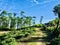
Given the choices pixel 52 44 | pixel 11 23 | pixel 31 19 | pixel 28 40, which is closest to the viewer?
pixel 52 44

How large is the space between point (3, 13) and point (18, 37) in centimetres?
2856

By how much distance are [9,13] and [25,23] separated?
20.3 ft

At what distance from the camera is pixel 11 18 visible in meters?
58.5

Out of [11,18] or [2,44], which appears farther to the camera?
[11,18]

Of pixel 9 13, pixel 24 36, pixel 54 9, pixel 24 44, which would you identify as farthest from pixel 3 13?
pixel 24 44

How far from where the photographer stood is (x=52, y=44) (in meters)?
23.9

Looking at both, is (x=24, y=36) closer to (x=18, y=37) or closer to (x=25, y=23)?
(x=18, y=37)

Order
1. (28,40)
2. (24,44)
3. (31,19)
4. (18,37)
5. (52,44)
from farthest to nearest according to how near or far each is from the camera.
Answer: (31,19)
(18,37)
(28,40)
(24,44)
(52,44)

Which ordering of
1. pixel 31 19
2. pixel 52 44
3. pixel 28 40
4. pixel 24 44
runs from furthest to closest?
1. pixel 31 19
2. pixel 28 40
3. pixel 24 44
4. pixel 52 44

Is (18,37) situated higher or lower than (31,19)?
lower

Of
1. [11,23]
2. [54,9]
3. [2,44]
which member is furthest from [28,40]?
[54,9]

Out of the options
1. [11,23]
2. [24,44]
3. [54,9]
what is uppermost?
[54,9]

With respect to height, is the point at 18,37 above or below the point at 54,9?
below

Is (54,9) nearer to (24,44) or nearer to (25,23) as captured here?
(25,23)
